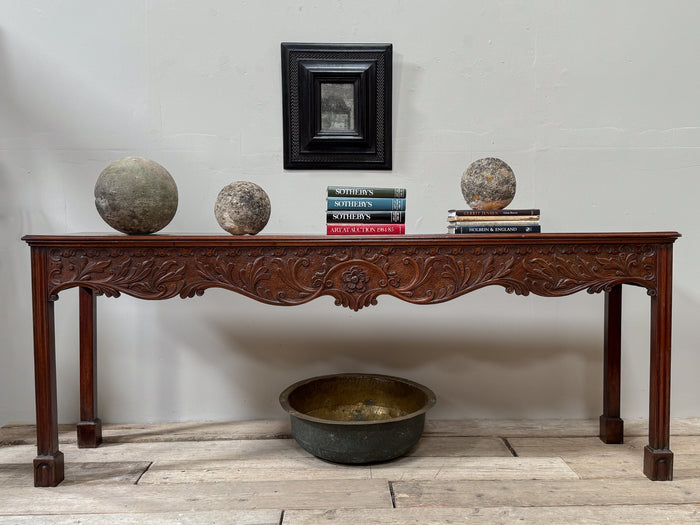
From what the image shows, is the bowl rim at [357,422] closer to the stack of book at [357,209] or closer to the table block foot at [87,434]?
the stack of book at [357,209]

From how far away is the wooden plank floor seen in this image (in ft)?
4.66

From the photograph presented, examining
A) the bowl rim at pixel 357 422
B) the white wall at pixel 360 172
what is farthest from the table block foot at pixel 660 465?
the bowl rim at pixel 357 422

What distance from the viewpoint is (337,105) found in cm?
215

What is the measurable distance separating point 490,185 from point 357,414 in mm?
1036

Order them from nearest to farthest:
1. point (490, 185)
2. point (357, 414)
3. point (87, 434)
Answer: point (490, 185), point (87, 434), point (357, 414)

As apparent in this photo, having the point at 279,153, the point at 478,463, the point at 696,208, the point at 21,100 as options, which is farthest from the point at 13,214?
the point at 696,208

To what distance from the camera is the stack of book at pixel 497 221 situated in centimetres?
161

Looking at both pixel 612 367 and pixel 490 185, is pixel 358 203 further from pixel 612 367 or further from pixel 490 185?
pixel 612 367

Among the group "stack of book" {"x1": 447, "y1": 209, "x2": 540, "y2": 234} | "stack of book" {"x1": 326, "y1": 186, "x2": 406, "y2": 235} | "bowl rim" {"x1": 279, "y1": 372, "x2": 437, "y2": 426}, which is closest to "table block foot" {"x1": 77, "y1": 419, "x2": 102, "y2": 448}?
"bowl rim" {"x1": 279, "y1": 372, "x2": 437, "y2": 426}

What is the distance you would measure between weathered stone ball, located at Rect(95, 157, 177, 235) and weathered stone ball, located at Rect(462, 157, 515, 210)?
3.32 feet

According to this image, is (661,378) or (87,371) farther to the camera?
(87,371)

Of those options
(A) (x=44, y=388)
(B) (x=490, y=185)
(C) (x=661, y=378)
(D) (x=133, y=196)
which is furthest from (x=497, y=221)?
(A) (x=44, y=388)

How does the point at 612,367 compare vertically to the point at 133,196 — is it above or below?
below

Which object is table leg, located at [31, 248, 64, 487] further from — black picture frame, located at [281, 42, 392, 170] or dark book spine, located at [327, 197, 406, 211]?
black picture frame, located at [281, 42, 392, 170]
